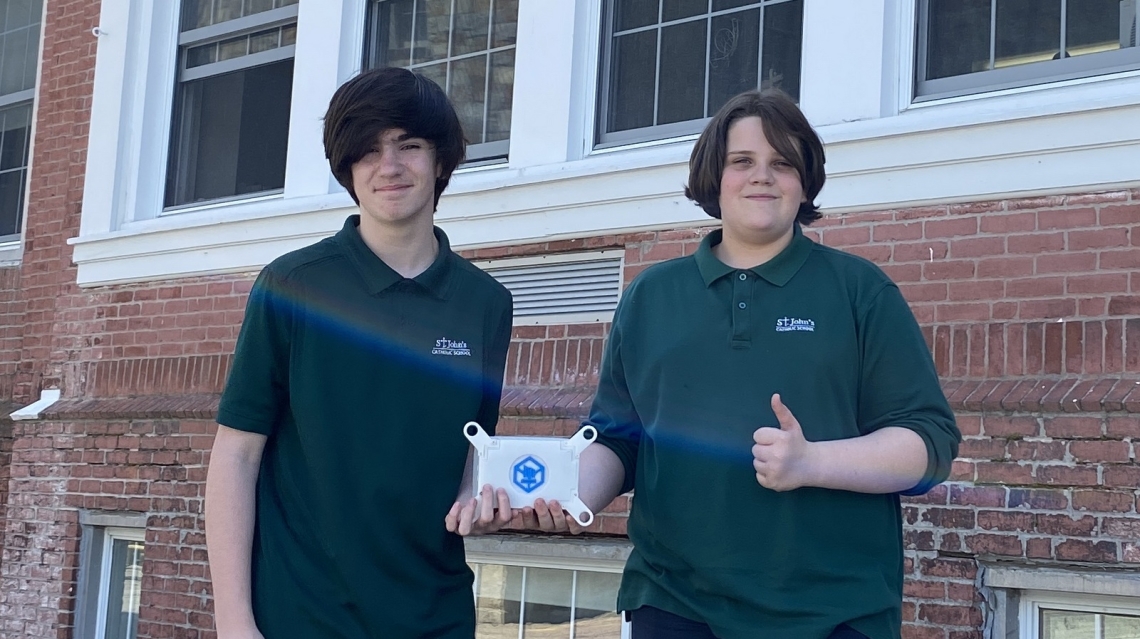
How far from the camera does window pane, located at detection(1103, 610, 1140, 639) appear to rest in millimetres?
4234

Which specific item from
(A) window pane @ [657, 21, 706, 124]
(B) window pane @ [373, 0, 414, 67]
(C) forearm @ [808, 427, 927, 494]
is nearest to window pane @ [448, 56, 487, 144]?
(B) window pane @ [373, 0, 414, 67]

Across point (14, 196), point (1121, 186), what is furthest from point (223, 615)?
point (14, 196)

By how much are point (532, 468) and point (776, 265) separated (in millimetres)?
596

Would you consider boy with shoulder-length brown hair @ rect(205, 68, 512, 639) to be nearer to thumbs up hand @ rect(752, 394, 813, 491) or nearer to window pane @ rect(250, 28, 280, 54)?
thumbs up hand @ rect(752, 394, 813, 491)

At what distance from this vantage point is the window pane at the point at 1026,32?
184 inches

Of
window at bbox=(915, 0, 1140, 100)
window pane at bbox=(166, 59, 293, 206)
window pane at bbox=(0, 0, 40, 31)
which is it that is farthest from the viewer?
window pane at bbox=(0, 0, 40, 31)

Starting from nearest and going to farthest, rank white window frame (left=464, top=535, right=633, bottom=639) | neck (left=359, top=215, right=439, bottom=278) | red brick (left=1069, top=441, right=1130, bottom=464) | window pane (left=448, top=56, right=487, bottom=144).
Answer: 1. neck (left=359, top=215, right=439, bottom=278)
2. red brick (left=1069, top=441, right=1130, bottom=464)
3. white window frame (left=464, top=535, right=633, bottom=639)
4. window pane (left=448, top=56, right=487, bottom=144)

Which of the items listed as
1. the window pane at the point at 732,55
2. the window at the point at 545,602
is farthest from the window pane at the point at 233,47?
the window at the point at 545,602

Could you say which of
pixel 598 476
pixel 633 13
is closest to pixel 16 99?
pixel 633 13

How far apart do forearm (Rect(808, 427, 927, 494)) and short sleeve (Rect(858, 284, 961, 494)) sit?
0.13 ft

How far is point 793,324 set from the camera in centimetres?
240

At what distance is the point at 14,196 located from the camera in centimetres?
883

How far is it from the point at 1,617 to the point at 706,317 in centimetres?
665

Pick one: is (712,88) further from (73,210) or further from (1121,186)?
(73,210)
